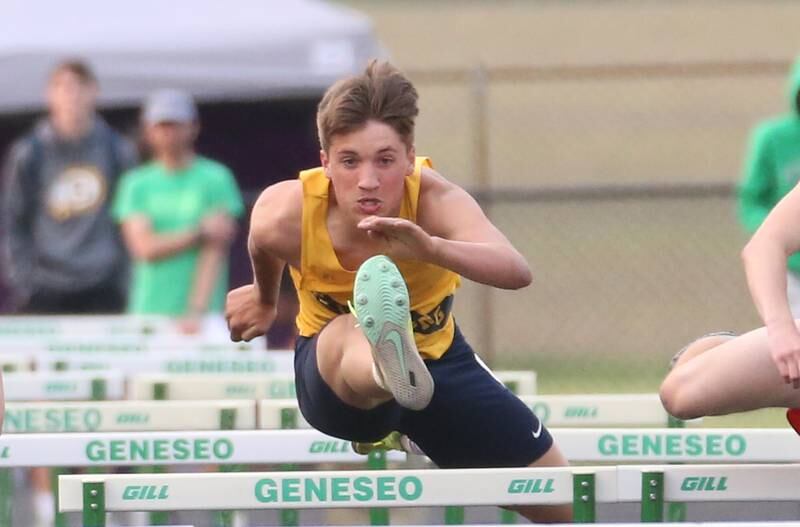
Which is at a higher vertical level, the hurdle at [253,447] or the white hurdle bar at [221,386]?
the white hurdle bar at [221,386]

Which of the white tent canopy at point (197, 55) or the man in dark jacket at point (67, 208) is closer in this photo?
the man in dark jacket at point (67, 208)

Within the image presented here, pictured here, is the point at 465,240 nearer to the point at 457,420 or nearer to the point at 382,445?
the point at 457,420

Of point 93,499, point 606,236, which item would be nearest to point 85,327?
point 93,499

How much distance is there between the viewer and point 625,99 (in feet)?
76.1

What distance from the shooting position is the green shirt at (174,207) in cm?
985

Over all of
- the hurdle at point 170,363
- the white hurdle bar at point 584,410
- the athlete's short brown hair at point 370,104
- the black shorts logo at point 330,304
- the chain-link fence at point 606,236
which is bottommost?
the white hurdle bar at point 584,410

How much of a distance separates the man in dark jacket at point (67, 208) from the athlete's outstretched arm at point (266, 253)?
4712 mm

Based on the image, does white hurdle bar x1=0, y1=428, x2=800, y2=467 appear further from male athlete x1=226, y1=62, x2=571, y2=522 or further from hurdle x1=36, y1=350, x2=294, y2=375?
hurdle x1=36, y1=350, x2=294, y2=375

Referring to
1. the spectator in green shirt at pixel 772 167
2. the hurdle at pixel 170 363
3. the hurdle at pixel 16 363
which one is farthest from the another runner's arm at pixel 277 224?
the spectator in green shirt at pixel 772 167

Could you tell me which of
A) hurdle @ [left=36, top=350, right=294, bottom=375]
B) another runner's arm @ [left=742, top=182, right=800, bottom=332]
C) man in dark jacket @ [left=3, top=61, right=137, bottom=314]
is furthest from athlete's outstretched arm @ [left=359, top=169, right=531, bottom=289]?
man in dark jacket @ [left=3, top=61, right=137, bottom=314]

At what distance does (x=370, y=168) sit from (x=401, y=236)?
0.35m

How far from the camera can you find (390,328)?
4691mm

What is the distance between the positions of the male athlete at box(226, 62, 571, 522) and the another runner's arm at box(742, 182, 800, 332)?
0.61m

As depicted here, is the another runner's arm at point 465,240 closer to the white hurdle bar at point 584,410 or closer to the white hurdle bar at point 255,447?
the white hurdle bar at point 255,447
